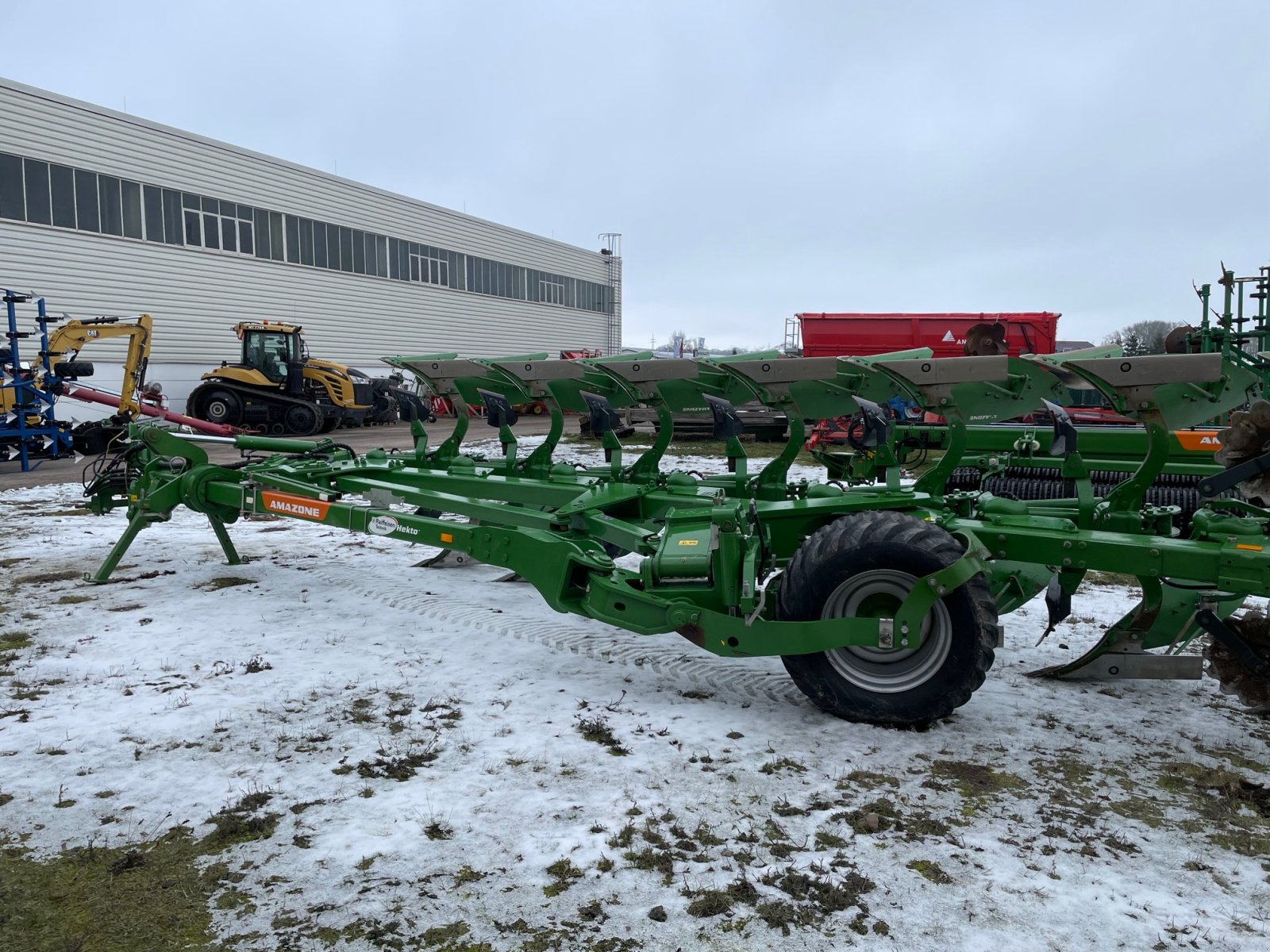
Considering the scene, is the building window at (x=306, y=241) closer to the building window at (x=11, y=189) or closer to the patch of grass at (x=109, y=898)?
the building window at (x=11, y=189)

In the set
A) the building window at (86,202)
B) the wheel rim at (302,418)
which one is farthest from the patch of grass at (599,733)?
the building window at (86,202)

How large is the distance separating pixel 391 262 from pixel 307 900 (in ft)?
111

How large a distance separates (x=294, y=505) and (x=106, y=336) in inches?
547

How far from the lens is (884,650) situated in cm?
420

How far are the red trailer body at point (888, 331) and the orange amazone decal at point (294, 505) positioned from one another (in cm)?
1627

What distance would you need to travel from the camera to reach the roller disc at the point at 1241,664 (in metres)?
4.02

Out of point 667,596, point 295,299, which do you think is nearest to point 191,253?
point 295,299

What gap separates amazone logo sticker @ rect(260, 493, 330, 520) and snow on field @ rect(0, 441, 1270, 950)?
776 millimetres

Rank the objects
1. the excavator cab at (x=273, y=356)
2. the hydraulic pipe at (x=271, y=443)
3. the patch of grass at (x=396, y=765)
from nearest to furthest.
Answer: the patch of grass at (x=396, y=765) < the hydraulic pipe at (x=271, y=443) < the excavator cab at (x=273, y=356)

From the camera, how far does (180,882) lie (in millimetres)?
3004

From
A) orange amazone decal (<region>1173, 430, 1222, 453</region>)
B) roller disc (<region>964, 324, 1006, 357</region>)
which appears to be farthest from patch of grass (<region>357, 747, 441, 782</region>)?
roller disc (<region>964, 324, 1006, 357</region>)

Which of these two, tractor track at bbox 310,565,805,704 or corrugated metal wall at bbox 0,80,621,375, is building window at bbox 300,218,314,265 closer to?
corrugated metal wall at bbox 0,80,621,375

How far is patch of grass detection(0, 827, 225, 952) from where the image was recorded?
273cm

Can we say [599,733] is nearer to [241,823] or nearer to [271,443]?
[241,823]
